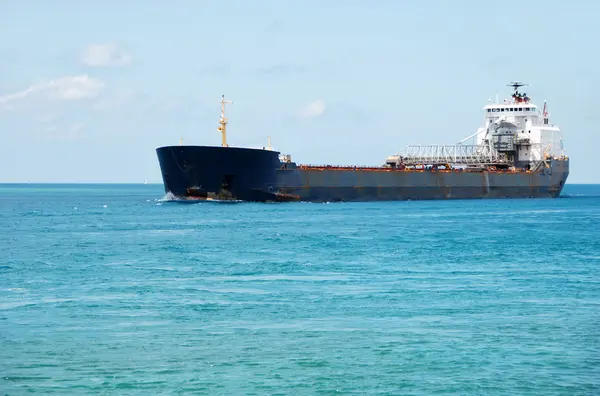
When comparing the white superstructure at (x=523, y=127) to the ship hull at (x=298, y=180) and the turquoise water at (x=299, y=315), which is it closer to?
the ship hull at (x=298, y=180)

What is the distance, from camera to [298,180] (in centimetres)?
6925

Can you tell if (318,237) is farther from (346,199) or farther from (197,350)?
(346,199)

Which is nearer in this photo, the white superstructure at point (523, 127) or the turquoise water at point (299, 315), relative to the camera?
the turquoise water at point (299, 315)

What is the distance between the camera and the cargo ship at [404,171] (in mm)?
65062

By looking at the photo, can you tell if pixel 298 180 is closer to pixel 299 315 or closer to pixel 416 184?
pixel 416 184

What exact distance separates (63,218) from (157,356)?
4647cm

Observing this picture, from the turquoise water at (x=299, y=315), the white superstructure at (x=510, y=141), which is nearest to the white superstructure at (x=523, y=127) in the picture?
the white superstructure at (x=510, y=141)

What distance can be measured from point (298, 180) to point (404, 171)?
1369 centimetres

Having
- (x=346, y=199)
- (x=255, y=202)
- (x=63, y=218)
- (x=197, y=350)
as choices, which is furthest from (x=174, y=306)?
(x=346, y=199)

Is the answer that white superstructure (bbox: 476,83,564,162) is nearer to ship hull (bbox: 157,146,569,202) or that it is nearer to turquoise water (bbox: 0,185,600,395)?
ship hull (bbox: 157,146,569,202)

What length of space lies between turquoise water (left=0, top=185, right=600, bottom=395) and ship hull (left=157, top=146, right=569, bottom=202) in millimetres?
21006

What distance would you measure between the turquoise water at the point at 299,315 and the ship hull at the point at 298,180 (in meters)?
21.0

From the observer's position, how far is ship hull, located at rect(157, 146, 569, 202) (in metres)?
64.4

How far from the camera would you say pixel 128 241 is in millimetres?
41719
